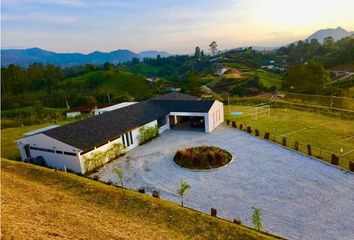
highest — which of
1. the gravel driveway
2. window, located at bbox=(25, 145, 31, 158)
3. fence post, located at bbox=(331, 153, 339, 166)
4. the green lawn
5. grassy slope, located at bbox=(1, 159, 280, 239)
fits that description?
grassy slope, located at bbox=(1, 159, 280, 239)

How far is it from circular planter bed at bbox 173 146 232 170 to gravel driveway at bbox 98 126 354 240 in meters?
0.52

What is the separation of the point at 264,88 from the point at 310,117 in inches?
1022

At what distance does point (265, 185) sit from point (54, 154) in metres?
12.7

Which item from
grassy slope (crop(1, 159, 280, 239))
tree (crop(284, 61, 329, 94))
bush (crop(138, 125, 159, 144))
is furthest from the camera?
tree (crop(284, 61, 329, 94))

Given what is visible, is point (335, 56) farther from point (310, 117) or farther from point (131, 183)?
point (131, 183)

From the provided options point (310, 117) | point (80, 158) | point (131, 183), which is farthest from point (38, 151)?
point (310, 117)

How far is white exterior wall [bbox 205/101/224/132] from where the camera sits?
77.1ft

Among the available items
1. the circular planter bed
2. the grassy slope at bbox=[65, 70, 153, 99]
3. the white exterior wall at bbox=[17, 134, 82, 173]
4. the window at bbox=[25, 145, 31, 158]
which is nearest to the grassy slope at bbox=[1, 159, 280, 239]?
the white exterior wall at bbox=[17, 134, 82, 173]

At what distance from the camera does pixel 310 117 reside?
92.1 feet

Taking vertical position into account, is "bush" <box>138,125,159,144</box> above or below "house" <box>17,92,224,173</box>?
below

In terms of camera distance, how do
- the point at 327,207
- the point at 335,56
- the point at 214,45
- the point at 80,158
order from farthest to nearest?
1. the point at 214,45
2. the point at 335,56
3. the point at 80,158
4. the point at 327,207

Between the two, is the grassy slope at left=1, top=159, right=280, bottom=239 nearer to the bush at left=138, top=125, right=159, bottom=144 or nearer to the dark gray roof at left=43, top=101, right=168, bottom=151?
the dark gray roof at left=43, top=101, right=168, bottom=151

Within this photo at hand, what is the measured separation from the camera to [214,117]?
24672mm

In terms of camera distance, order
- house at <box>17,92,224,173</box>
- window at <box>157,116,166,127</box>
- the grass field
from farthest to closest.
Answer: window at <box>157,116,166,127</box> → the grass field → house at <box>17,92,224,173</box>
